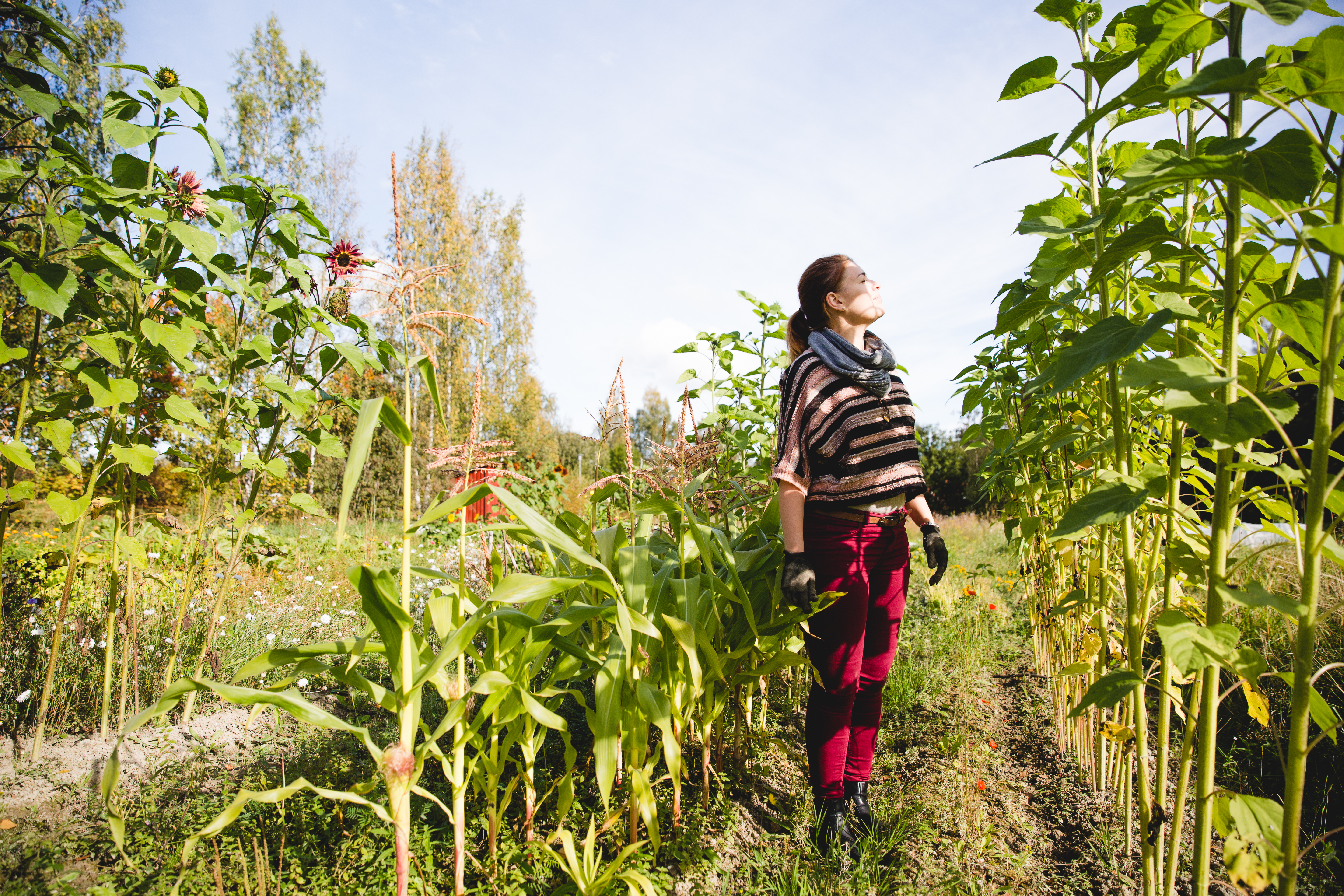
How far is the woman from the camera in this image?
1.79m

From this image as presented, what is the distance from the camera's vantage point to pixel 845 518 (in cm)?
182

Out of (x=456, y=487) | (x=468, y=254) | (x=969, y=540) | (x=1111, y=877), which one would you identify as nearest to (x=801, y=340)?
(x=456, y=487)

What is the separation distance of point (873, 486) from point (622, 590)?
2.56 ft

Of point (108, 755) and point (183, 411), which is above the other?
point (183, 411)

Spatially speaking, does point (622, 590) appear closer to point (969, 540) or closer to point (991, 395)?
point (991, 395)

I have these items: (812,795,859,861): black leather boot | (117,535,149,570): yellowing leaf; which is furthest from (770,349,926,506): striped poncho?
(117,535,149,570): yellowing leaf

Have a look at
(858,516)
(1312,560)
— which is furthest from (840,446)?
(1312,560)

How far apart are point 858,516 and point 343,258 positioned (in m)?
1.74

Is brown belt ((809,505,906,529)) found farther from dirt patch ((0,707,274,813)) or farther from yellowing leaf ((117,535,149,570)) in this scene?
yellowing leaf ((117,535,149,570))

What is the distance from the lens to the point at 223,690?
100 cm

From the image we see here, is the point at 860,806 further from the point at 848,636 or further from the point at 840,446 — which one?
the point at 840,446

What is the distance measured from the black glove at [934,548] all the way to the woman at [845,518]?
15 centimetres

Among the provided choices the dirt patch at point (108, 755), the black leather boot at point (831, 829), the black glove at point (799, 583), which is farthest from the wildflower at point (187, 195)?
the black leather boot at point (831, 829)

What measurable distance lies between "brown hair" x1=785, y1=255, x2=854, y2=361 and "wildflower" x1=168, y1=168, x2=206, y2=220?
195 cm
